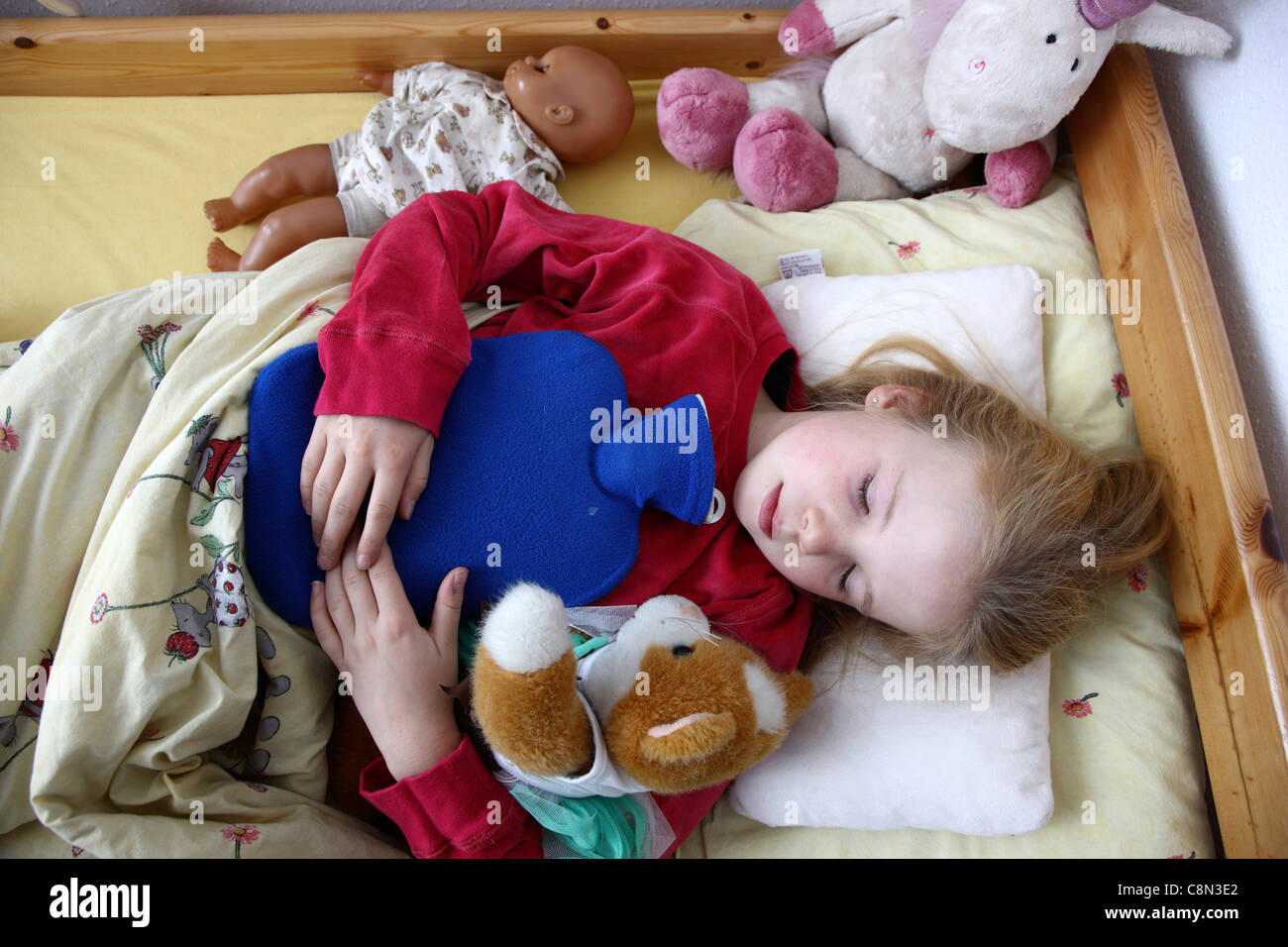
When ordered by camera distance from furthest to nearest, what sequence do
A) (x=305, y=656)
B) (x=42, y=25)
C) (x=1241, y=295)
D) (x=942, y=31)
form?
(x=42, y=25)
(x=942, y=31)
(x=1241, y=295)
(x=305, y=656)

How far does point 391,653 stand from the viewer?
817mm

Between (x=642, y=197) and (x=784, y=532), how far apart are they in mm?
727

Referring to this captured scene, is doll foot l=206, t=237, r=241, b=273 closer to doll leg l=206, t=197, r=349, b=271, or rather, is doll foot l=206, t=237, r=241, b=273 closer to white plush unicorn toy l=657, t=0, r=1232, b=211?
doll leg l=206, t=197, r=349, b=271

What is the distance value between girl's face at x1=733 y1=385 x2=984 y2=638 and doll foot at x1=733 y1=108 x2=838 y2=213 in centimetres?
48

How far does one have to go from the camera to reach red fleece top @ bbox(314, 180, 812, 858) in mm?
802

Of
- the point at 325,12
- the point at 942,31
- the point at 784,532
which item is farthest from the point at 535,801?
the point at 325,12

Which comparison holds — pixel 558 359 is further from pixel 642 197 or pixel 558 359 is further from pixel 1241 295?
pixel 1241 295

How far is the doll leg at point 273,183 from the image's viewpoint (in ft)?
4.09

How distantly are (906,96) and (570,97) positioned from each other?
0.51m

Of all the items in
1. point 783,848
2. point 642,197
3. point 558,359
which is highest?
point 642,197

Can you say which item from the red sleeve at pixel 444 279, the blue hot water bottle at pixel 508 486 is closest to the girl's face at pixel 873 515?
the blue hot water bottle at pixel 508 486

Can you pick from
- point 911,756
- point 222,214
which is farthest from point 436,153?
point 911,756

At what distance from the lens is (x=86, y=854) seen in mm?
754

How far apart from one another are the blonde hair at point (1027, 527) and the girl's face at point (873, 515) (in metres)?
0.03
